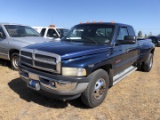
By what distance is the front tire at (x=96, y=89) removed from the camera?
12.4ft

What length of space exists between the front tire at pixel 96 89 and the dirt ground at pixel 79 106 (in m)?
0.19

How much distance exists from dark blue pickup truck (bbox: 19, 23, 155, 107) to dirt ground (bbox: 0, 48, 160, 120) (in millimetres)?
322

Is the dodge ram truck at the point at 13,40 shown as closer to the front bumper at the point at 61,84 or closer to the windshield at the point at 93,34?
the windshield at the point at 93,34

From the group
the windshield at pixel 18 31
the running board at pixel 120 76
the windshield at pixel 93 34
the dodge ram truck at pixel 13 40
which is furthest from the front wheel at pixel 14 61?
the running board at pixel 120 76

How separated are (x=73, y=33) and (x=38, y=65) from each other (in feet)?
6.03

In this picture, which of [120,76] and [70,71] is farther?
[120,76]

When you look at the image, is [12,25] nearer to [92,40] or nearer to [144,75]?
[92,40]

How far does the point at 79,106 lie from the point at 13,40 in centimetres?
416

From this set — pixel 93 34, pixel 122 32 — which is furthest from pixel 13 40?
pixel 122 32

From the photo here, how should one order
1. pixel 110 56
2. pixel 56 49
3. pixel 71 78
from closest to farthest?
pixel 71 78 < pixel 56 49 < pixel 110 56

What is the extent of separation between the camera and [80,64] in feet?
11.6

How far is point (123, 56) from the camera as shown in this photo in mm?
5195

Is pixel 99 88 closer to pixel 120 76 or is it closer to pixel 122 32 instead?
pixel 120 76

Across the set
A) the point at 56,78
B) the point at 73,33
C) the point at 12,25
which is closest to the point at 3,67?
the point at 12,25
